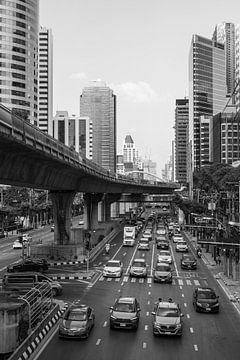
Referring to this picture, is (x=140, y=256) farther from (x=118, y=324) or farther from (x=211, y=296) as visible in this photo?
(x=118, y=324)

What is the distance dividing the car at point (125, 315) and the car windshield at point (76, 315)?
1.74 meters

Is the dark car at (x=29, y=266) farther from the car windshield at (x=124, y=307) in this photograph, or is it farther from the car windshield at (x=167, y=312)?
the car windshield at (x=167, y=312)

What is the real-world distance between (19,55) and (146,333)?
129 meters

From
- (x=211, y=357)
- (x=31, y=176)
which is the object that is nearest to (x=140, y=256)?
(x=31, y=176)

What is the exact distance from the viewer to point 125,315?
2628 centimetres

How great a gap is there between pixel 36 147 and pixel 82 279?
13.8 m

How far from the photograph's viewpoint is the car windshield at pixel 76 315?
24.7m

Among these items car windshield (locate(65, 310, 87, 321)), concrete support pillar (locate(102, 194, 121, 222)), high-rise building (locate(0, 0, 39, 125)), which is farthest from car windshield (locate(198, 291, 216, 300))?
high-rise building (locate(0, 0, 39, 125))

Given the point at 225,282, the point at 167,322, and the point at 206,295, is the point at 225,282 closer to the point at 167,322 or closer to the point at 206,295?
the point at 206,295

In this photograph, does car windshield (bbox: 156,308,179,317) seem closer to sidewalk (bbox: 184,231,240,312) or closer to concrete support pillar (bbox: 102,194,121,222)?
sidewalk (bbox: 184,231,240,312)

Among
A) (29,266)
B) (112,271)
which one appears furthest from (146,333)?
(29,266)

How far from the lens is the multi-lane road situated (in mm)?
22047

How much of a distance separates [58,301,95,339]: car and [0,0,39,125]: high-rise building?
116829 mm

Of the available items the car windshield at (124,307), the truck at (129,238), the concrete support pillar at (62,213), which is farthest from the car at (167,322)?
the truck at (129,238)
